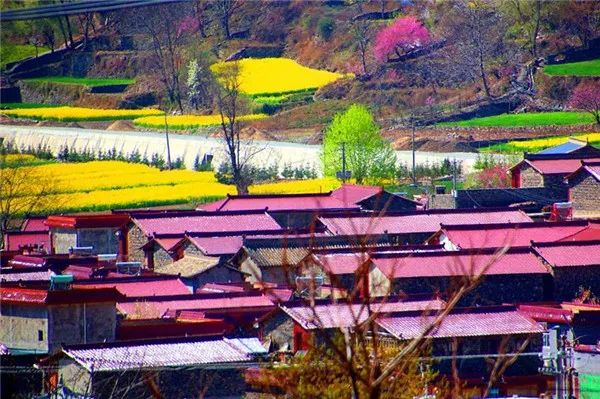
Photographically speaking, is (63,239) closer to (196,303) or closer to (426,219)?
(426,219)

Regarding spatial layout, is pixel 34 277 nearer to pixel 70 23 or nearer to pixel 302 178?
pixel 302 178

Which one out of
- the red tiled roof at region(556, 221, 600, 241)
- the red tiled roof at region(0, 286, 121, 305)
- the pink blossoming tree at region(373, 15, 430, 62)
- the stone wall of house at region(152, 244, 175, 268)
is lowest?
the stone wall of house at region(152, 244, 175, 268)

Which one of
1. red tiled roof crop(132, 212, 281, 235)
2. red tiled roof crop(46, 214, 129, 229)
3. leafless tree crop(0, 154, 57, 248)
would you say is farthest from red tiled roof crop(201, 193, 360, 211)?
leafless tree crop(0, 154, 57, 248)

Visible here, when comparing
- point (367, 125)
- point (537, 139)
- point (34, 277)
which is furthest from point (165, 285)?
point (537, 139)

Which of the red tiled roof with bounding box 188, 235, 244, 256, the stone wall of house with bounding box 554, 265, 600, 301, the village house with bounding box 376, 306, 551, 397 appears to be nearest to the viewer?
the village house with bounding box 376, 306, 551, 397

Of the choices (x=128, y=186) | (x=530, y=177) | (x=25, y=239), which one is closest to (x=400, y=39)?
(x=128, y=186)

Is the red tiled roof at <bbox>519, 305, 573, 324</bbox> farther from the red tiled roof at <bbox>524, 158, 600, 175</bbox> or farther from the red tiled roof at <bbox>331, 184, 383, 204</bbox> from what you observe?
the red tiled roof at <bbox>524, 158, 600, 175</bbox>
